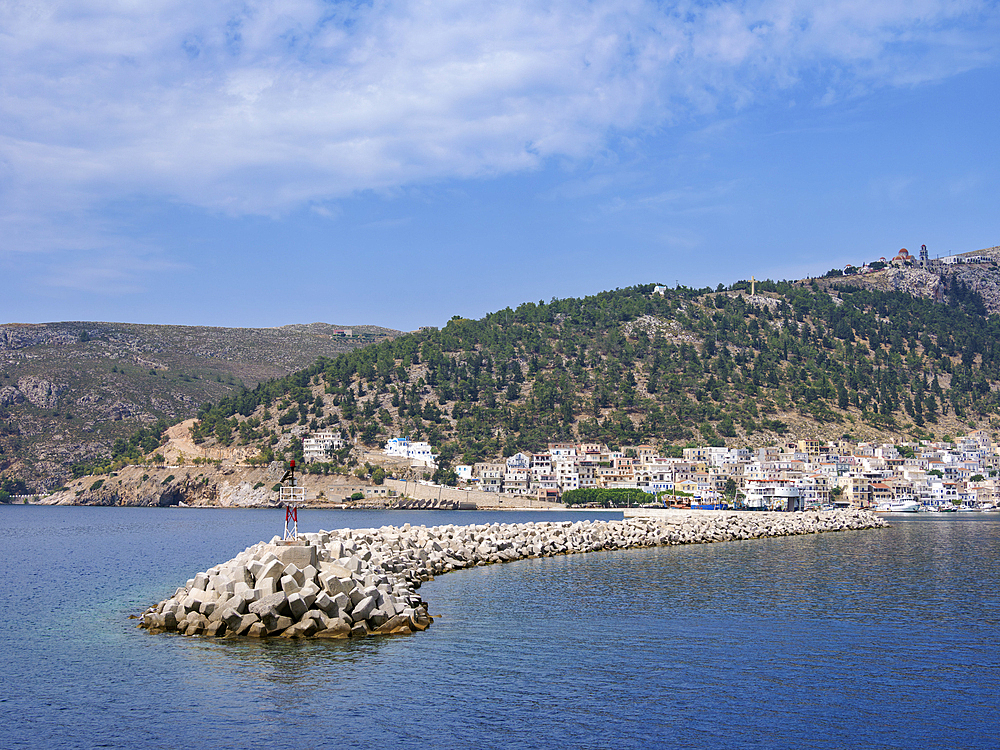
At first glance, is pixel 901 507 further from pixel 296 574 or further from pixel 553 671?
pixel 553 671

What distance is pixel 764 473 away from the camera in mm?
147250

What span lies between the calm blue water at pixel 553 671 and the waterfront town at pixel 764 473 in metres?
101

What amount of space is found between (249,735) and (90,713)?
3971 mm

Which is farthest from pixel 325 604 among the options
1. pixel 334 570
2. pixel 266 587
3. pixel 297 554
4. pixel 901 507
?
pixel 901 507

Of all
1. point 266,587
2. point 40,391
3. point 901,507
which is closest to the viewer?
point 266,587

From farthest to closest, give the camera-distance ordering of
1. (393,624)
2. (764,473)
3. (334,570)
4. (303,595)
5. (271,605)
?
(764,473), (334,570), (393,624), (303,595), (271,605)

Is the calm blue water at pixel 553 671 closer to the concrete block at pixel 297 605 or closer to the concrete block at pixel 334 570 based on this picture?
the concrete block at pixel 297 605

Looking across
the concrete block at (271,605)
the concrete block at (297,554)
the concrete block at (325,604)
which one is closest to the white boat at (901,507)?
the concrete block at (297,554)

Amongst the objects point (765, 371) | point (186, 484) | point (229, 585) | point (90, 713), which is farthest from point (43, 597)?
point (765, 371)

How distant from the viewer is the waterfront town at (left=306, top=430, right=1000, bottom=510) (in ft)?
459

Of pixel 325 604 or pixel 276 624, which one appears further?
pixel 325 604

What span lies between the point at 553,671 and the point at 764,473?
131636 millimetres

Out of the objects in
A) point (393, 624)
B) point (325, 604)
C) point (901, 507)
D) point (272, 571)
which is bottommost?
point (901, 507)

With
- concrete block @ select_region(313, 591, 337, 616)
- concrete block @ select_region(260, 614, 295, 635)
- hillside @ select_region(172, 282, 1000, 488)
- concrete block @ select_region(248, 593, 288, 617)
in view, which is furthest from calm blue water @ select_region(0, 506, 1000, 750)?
hillside @ select_region(172, 282, 1000, 488)
